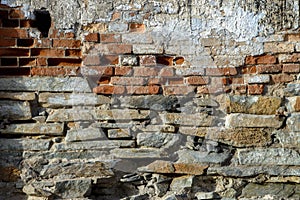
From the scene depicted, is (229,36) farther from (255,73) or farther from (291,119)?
(291,119)

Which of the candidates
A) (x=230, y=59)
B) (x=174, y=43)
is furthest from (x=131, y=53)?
(x=230, y=59)

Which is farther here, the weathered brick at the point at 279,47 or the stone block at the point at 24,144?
the weathered brick at the point at 279,47

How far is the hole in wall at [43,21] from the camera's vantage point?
2613 millimetres

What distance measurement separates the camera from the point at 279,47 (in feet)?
8.64

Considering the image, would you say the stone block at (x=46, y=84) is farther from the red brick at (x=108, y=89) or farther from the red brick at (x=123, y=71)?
the red brick at (x=123, y=71)

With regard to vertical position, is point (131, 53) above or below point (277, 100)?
above

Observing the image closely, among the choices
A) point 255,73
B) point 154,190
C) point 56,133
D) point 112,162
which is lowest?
point 154,190

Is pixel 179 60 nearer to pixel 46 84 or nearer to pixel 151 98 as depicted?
pixel 151 98

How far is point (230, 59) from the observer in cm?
263

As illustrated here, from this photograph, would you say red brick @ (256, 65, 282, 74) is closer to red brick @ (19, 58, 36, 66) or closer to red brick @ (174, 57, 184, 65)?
red brick @ (174, 57, 184, 65)

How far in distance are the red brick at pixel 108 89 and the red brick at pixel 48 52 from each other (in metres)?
0.31

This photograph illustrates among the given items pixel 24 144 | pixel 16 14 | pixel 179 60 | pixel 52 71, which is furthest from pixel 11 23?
pixel 179 60

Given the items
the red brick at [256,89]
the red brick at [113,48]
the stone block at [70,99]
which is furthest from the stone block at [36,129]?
the red brick at [256,89]

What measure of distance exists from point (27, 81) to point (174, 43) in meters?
0.94
